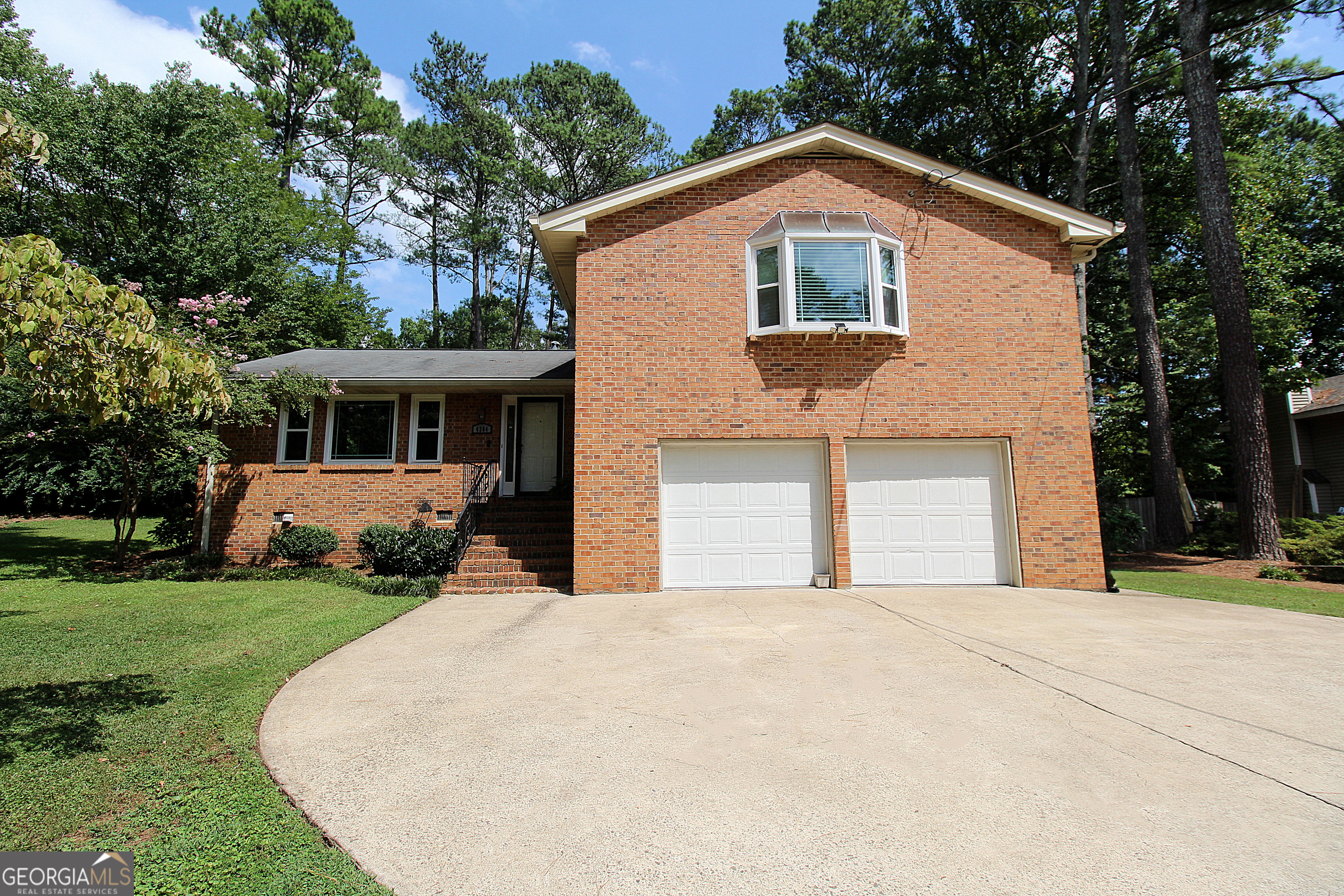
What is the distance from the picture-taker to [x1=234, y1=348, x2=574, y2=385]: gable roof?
1309 cm

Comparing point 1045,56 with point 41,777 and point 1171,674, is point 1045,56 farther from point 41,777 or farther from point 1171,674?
point 41,777

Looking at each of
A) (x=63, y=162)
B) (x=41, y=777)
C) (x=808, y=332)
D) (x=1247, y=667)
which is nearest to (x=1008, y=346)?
(x=808, y=332)

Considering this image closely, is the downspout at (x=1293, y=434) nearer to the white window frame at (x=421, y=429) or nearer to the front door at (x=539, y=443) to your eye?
the front door at (x=539, y=443)

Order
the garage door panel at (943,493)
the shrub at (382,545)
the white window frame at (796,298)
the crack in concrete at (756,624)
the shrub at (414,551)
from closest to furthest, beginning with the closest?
1. the crack in concrete at (756,624)
2. the white window frame at (796,298)
3. the garage door panel at (943,493)
4. the shrub at (414,551)
5. the shrub at (382,545)

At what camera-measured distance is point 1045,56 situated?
22.6 metres

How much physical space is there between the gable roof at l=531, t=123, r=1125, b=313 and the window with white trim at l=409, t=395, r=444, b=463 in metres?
4.52

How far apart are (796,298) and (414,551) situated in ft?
23.7

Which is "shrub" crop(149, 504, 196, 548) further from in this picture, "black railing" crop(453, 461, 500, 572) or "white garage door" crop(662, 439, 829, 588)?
"white garage door" crop(662, 439, 829, 588)

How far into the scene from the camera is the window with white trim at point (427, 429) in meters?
13.5

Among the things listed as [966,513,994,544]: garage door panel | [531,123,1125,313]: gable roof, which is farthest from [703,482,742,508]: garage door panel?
[531,123,1125,313]: gable roof

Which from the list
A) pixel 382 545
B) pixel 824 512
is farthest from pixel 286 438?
pixel 824 512

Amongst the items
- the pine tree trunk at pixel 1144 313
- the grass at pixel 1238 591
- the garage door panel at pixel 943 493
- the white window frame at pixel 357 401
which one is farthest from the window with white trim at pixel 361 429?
the pine tree trunk at pixel 1144 313

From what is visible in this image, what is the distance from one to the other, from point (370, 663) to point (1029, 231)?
36.9ft

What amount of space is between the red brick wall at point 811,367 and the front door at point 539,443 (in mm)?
4311
